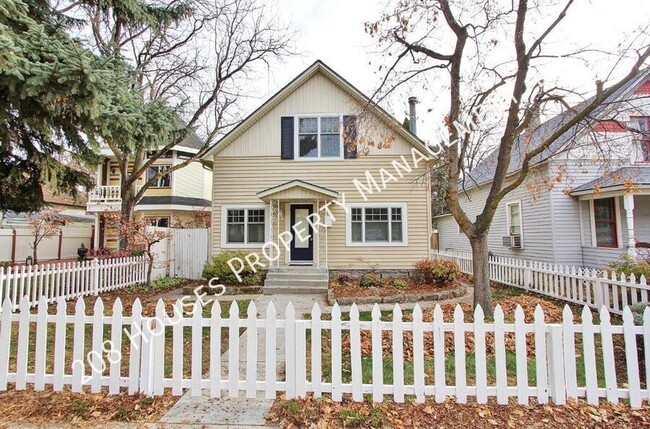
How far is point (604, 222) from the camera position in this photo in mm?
11828

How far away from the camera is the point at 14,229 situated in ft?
64.1

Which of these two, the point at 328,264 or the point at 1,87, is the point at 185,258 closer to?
the point at 328,264

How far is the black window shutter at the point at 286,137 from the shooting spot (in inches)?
474

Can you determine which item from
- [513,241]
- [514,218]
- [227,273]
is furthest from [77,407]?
[514,218]

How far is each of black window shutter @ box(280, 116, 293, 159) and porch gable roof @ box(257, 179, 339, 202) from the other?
4.51 ft

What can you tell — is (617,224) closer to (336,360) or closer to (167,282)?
(336,360)

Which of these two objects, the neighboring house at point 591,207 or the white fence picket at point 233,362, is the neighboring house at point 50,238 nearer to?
the white fence picket at point 233,362

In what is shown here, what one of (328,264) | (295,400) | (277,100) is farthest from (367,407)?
(277,100)

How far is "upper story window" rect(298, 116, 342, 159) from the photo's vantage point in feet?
39.7

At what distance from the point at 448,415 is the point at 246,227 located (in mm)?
9866

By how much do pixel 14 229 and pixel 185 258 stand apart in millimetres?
14490

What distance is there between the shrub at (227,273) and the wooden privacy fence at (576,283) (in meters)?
8.13

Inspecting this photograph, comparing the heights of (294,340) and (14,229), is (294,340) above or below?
below

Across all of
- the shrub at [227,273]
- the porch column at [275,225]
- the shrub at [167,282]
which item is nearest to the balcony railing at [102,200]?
the shrub at [167,282]
